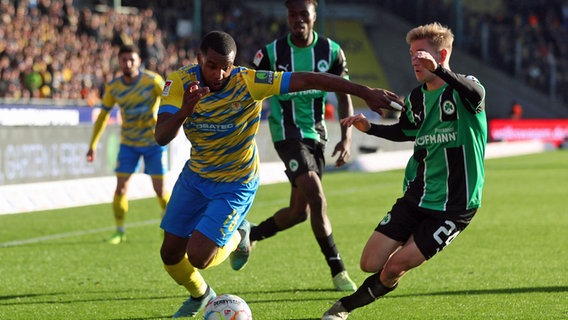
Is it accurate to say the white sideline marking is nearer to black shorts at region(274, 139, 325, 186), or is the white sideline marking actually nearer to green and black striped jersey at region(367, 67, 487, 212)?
black shorts at region(274, 139, 325, 186)

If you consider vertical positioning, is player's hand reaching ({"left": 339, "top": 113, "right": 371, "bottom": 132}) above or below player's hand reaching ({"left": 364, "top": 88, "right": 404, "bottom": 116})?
below

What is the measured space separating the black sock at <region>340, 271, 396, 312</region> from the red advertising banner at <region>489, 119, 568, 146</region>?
110ft

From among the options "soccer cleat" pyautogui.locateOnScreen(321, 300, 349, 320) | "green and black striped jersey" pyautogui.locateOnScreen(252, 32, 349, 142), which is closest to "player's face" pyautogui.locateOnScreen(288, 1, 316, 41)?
"green and black striped jersey" pyautogui.locateOnScreen(252, 32, 349, 142)

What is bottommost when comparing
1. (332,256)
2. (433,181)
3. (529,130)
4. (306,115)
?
(529,130)

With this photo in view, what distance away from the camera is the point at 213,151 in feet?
23.6

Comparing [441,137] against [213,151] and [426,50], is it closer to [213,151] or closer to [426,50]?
[426,50]

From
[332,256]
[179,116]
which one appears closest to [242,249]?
[332,256]

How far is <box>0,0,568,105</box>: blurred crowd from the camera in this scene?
26.1 metres

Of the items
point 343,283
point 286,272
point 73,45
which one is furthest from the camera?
point 73,45

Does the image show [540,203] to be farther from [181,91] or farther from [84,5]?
[84,5]

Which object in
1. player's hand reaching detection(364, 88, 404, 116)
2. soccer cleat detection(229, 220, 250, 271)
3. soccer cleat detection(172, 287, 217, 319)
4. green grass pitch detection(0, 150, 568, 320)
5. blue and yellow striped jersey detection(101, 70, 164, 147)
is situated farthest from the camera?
blue and yellow striped jersey detection(101, 70, 164, 147)

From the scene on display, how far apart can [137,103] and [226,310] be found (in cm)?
610

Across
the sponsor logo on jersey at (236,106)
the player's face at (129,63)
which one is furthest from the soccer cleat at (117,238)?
the sponsor logo on jersey at (236,106)

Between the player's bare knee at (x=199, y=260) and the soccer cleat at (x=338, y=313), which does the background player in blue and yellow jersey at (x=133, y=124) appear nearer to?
the player's bare knee at (x=199, y=260)
